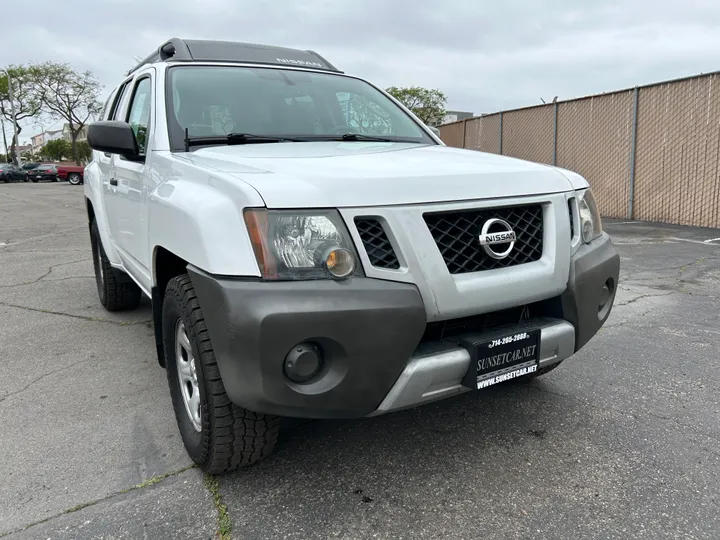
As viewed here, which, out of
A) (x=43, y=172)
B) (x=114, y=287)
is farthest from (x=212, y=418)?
(x=43, y=172)

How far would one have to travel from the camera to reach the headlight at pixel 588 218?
8.41 feet

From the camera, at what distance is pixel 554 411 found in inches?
115

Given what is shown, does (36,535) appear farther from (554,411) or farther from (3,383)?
(554,411)

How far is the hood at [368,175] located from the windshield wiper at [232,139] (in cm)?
14

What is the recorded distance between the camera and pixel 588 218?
2.62m

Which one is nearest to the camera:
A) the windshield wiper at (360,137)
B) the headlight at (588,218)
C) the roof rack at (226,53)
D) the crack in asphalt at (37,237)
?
the headlight at (588,218)

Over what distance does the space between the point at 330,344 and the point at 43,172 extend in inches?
1752

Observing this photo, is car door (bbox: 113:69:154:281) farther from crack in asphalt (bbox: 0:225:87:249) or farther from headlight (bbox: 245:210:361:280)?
crack in asphalt (bbox: 0:225:87:249)

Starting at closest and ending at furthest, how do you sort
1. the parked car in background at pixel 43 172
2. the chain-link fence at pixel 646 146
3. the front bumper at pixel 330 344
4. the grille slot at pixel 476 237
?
the front bumper at pixel 330 344 < the grille slot at pixel 476 237 < the chain-link fence at pixel 646 146 < the parked car in background at pixel 43 172

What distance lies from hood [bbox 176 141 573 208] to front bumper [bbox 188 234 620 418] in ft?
0.97

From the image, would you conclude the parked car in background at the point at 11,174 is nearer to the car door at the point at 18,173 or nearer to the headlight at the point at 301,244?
the car door at the point at 18,173

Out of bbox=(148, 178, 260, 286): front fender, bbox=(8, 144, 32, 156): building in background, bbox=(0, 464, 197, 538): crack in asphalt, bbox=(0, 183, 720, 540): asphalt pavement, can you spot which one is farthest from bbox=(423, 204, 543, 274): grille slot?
bbox=(8, 144, 32, 156): building in background

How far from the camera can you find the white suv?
1.84 meters

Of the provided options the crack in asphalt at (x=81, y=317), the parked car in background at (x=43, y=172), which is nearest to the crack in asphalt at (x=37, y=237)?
the crack in asphalt at (x=81, y=317)
